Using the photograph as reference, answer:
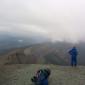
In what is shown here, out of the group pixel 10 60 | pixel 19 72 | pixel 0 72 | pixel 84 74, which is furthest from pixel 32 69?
pixel 10 60

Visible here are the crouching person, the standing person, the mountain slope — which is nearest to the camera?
the crouching person

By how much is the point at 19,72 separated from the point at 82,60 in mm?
12272

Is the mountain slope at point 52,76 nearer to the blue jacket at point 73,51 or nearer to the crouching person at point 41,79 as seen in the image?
the crouching person at point 41,79

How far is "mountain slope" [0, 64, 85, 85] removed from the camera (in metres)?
14.9

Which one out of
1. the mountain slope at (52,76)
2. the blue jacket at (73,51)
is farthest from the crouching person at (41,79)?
the blue jacket at (73,51)

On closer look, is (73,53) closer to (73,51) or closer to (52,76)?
(73,51)

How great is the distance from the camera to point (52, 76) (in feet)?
52.0

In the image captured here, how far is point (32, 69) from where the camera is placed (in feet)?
58.5

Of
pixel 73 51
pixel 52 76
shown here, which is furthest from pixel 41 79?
pixel 73 51

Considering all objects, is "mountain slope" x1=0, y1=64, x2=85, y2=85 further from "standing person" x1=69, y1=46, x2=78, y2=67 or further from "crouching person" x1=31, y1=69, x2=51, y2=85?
"crouching person" x1=31, y1=69, x2=51, y2=85

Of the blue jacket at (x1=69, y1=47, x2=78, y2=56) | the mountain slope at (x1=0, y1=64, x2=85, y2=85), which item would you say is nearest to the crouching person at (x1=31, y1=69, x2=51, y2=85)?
the mountain slope at (x1=0, y1=64, x2=85, y2=85)

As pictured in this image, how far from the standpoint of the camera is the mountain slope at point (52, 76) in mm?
14914

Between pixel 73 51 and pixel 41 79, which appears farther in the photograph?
pixel 73 51

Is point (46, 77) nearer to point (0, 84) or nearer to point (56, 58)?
point (0, 84)
